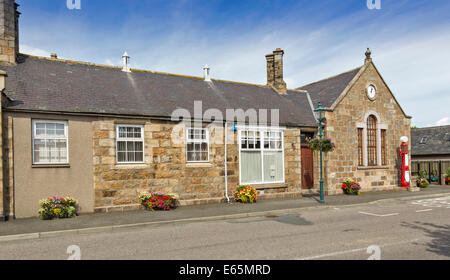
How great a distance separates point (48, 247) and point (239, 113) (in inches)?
429

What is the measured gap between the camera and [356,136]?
19734 millimetres

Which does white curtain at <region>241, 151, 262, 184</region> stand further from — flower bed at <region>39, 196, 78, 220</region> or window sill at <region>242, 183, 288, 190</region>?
flower bed at <region>39, 196, 78, 220</region>

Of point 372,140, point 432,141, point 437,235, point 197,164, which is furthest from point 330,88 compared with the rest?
point 432,141

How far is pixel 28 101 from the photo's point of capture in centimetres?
1219

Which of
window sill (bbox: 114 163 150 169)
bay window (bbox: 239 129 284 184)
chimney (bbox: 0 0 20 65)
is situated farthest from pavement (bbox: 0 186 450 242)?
chimney (bbox: 0 0 20 65)

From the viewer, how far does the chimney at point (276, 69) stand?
21312 mm

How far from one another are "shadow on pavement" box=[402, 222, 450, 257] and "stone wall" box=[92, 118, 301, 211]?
305 inches

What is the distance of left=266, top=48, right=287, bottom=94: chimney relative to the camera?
21.3 metres

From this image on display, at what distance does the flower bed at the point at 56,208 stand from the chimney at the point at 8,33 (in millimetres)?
6504

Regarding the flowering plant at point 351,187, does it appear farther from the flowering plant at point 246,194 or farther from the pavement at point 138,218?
the flowering plant at point 246,194

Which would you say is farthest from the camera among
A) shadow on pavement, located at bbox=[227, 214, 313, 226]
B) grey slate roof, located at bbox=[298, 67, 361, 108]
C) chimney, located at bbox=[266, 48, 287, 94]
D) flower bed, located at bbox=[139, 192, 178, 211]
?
chimney, located at bbox=[266, 48, 287, 94]

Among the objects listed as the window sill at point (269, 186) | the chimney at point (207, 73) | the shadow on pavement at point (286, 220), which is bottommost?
the shadow on pavement at point (286, 220)

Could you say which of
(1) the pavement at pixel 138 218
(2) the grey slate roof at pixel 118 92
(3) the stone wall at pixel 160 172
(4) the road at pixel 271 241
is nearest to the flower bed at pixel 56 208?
(1) the pavement at pixel 138 218

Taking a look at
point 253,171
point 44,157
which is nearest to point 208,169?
point 253,171
